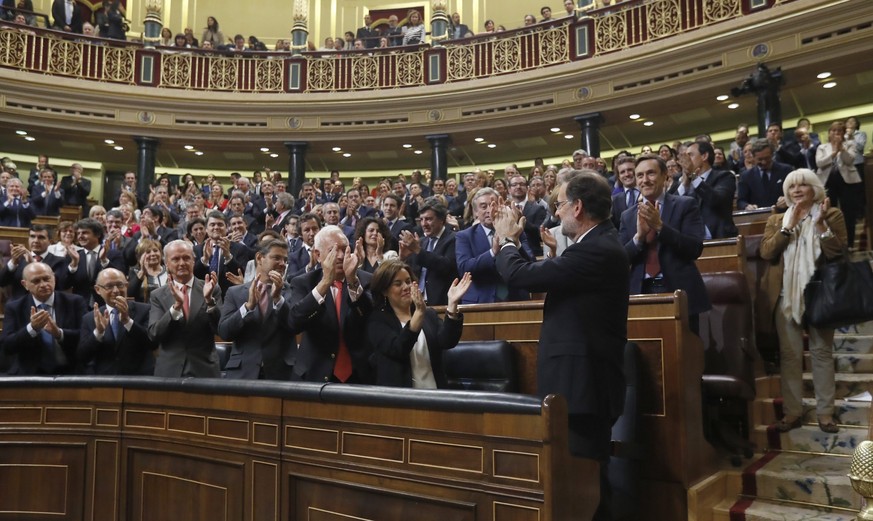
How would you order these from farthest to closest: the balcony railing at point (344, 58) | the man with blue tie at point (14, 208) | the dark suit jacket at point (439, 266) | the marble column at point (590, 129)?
the marble column at point (590, 129) < the balcony railing at point (344, 58) < the man with blue tie at point (14, 208) < the dark suit jacket at point (439, 266)

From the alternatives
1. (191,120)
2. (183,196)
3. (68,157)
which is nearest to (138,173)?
(191,120)

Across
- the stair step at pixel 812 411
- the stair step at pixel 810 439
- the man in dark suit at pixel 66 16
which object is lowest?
the stair step at pixel 810 439

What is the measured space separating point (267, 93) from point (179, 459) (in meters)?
9.87

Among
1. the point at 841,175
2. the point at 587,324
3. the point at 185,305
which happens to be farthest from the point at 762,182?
the point at 185,305

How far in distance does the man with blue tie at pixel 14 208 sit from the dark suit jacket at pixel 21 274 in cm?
250

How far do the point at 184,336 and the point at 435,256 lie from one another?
1423 millimetres

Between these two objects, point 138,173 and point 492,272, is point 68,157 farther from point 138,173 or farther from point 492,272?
point 492,272

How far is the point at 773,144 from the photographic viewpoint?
6.37 metres

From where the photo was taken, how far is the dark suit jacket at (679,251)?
9.57 feet

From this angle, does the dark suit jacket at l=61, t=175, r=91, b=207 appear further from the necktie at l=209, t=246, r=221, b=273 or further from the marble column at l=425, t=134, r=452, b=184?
A: the necktie at l=209, t=246, r=221, b=273

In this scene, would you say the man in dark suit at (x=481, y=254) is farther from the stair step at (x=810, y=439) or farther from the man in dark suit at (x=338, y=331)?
the stair step at (x=810, y=439)

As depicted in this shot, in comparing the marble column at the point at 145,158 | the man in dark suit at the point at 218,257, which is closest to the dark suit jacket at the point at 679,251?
the man in dark suit at the point at 218,257

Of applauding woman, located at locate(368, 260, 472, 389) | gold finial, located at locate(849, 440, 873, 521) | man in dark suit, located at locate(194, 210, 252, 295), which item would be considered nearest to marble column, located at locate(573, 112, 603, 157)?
man in dark suit, located at locate(194, 210, 252, 295)

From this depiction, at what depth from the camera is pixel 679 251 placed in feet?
9.62
